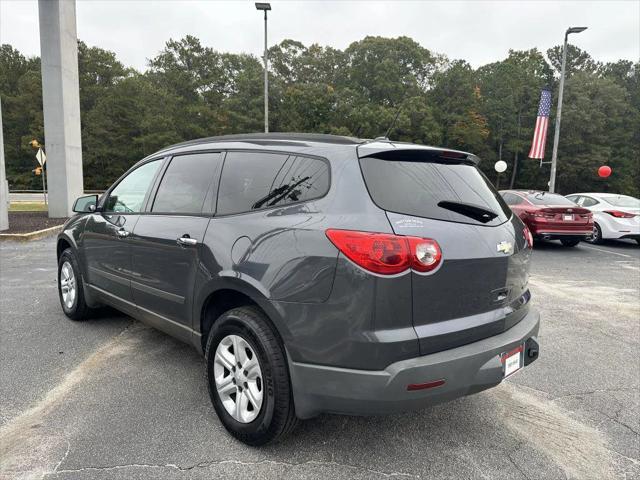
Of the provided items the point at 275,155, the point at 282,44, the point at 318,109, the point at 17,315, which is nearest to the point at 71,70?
the point at 17,315

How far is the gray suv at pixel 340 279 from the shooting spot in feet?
6.88

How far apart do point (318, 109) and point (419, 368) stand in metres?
40.6

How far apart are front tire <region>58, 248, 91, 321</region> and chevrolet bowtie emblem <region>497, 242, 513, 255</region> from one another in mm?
3865

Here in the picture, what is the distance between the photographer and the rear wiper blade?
2422 mm

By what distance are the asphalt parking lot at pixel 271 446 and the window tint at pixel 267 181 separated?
54.1 inches

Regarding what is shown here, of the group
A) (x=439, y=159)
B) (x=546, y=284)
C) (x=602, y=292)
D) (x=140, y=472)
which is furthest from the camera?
(x=546, y=284)

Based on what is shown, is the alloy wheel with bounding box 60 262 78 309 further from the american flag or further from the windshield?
the american flag

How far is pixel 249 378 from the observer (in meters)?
2.50

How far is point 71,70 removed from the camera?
14.5 metres

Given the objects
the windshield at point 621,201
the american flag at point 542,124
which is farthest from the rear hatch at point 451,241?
the american flag at point 542,124

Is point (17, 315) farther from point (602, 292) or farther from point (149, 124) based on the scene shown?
point (149, 124)

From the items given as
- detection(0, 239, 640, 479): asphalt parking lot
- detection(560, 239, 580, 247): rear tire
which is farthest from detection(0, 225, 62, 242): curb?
detection(560, 239, 580, 247): rear tire

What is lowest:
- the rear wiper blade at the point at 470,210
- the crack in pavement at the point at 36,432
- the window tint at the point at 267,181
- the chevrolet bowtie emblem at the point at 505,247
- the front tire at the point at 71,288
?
the crack in pavement at the point at 36,432

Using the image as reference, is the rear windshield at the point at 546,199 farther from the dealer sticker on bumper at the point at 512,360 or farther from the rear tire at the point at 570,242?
the dealer sticker on bumper at the point at 512,360
